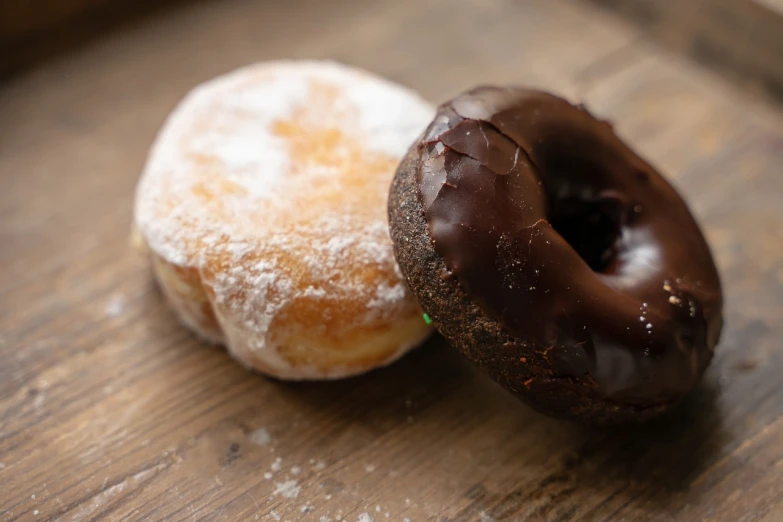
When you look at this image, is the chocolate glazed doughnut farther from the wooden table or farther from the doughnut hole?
the wooden table

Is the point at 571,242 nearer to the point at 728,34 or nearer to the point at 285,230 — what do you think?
the point at 285,230

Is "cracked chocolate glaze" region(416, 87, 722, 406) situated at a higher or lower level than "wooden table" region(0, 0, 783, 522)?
higher

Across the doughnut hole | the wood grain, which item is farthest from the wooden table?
the doughnut hole

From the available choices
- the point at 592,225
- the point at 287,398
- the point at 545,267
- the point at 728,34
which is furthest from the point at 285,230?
the point at 728,34

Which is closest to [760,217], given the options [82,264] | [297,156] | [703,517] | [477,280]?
[703,517]

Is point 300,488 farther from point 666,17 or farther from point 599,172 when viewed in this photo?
point 666,17

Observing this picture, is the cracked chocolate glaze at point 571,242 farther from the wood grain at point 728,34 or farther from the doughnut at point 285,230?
the wood grain at point 728,34

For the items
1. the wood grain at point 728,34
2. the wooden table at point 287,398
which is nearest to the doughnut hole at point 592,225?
the wooden table at point 287,398
